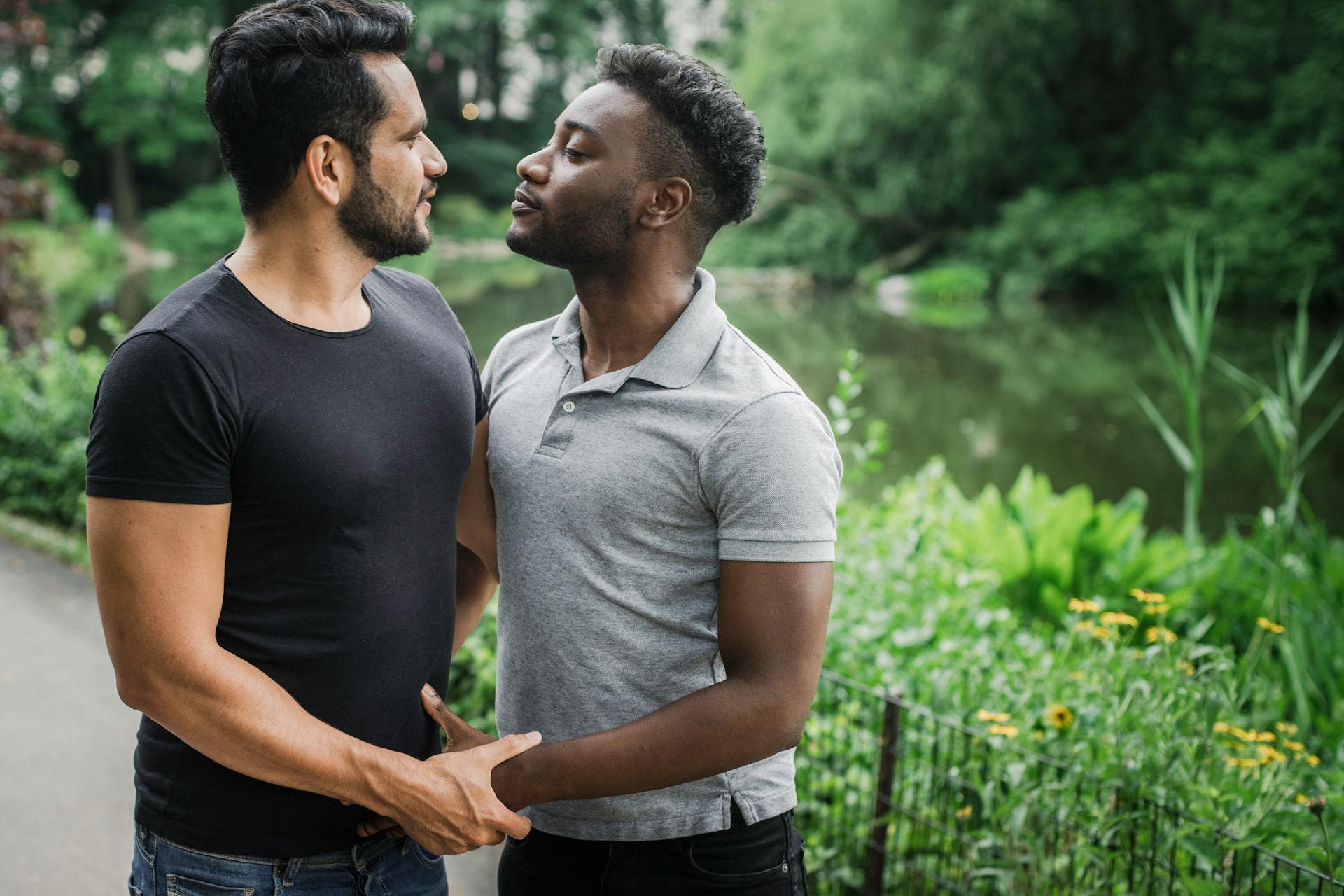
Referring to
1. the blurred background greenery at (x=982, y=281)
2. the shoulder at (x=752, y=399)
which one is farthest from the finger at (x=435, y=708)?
the blurred background greenery at (x=982, y=281)

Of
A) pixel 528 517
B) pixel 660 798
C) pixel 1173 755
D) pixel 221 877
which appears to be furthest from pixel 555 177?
pixel 1173 755

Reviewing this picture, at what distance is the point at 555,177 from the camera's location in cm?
173

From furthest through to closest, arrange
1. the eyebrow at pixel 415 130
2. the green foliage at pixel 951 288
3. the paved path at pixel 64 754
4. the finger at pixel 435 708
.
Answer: the green foliage at pixel 951 288, the paved path at pixel 64 754, the finger at pixel 435 708, the eyebrow at pixel 415 130

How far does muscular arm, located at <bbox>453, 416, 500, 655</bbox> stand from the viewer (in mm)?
1876

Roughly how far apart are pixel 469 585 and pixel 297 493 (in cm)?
63

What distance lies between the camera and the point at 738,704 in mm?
1527

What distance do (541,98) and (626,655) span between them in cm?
3868

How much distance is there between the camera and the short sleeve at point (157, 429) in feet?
4.48

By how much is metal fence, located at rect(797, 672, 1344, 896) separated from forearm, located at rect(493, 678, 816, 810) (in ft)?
3.71

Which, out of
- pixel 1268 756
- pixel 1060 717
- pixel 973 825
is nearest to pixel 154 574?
pixel 1060 717

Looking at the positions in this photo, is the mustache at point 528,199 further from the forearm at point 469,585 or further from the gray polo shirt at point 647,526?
the forearm at point 469,585

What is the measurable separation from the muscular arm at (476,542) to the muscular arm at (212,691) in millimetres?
352

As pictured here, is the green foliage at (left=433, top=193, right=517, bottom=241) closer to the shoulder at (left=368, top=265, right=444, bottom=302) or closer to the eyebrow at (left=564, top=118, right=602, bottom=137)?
the shoulder at (left=368, top=265, right=444, bottom=302)

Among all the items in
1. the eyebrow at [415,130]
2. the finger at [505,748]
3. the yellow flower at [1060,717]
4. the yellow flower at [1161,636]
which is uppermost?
the eyebrow at [415,130]
